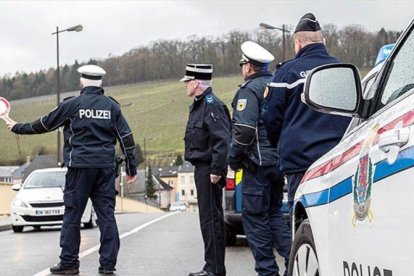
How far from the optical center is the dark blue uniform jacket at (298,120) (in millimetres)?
4750

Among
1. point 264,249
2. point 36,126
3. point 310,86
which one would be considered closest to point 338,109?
point 310,86

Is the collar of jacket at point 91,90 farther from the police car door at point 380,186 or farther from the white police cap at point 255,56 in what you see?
the police car door at point 380,186

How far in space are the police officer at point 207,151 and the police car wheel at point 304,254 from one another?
254 cm

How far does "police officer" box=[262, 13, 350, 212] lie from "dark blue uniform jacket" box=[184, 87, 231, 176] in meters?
1.44

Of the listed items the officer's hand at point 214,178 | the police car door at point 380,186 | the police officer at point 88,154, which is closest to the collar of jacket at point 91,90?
the police officer at point 88,154

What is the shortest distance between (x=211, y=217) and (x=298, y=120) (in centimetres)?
228

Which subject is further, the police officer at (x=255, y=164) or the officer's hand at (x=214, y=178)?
the officer's hand at (x=214, y=178)

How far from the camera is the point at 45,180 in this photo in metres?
17.9

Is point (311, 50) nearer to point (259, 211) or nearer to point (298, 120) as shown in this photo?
point (298, 120)

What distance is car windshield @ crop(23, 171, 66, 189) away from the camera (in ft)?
58.0

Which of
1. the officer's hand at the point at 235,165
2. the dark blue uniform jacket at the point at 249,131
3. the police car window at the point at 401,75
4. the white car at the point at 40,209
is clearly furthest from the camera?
the white car at the point at 40,209

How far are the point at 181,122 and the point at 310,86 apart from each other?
101 metres

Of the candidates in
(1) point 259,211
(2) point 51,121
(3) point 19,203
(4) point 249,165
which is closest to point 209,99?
(4) point 249,165

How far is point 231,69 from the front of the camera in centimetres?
7012
